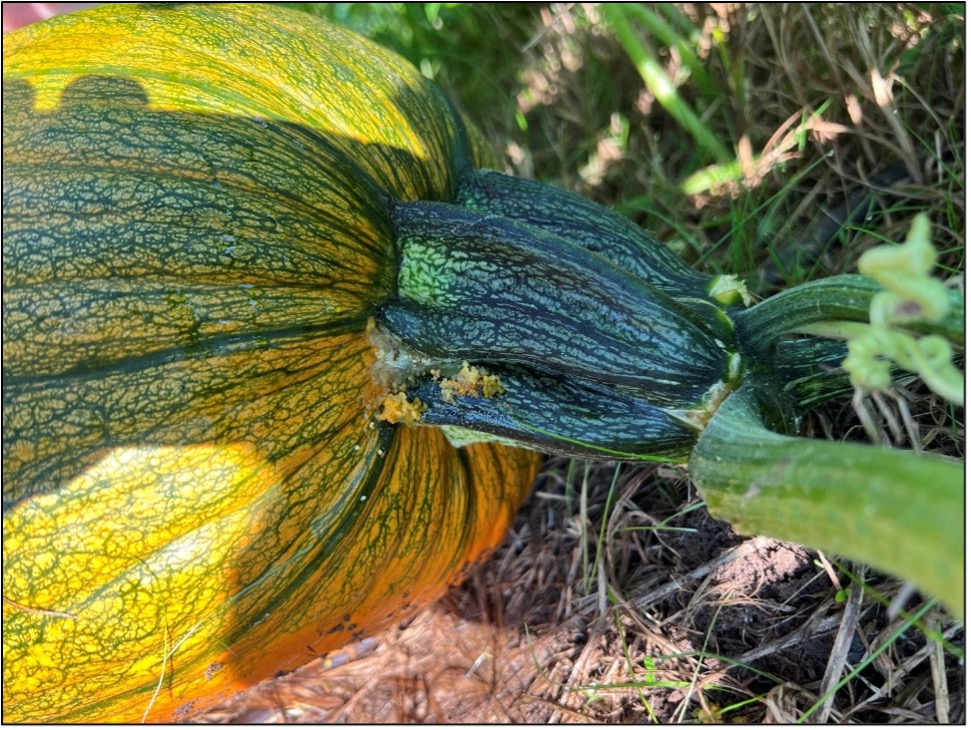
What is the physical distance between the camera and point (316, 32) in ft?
6.55

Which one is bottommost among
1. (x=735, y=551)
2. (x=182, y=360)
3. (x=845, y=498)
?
(x=735, y=551)

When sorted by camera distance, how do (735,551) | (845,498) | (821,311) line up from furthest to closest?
(735,551), (821,311), (845,498)

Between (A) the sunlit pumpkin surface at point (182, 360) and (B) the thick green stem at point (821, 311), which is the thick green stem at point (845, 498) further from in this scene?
Result: (A) the sunlit pumpkin surface at point (182, 360)

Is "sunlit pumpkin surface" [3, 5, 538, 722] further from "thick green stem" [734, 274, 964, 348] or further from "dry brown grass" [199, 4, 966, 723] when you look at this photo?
"thick green stem" [734, 274, 964, 348]

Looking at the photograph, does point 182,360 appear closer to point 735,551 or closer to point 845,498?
point 845,498

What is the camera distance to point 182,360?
1.54 meters

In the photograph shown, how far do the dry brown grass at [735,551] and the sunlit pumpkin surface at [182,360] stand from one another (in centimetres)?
70

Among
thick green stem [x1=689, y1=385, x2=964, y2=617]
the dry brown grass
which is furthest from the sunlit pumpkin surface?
thick green stem [x1=689, y1=385, x2=964, y2=617]


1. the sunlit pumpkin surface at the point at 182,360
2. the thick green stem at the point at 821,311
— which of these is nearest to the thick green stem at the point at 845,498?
the thick green stem at the point at 821,311

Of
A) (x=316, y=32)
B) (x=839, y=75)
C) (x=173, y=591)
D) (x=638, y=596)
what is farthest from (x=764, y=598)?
(x=316, y=32)

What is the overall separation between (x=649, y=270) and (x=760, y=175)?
89 centimetres

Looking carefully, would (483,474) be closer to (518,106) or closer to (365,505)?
(365,505)

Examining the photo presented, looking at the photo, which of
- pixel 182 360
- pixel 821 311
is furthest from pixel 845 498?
pixel 182 360

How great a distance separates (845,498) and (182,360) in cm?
124
